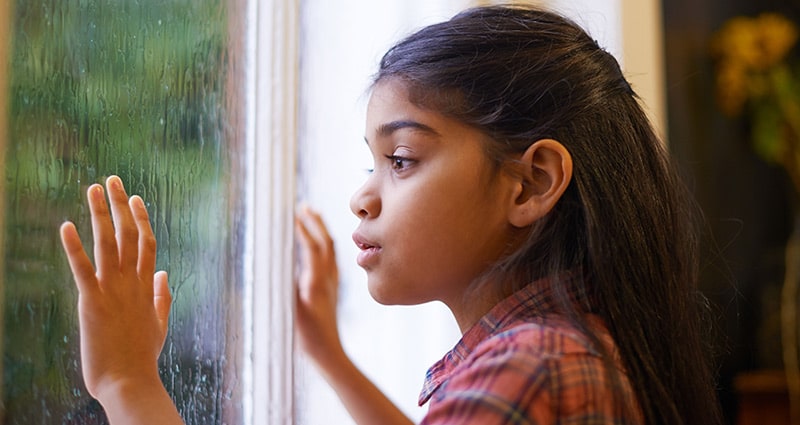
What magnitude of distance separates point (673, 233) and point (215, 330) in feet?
1.39

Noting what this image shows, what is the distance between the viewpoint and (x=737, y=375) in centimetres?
185

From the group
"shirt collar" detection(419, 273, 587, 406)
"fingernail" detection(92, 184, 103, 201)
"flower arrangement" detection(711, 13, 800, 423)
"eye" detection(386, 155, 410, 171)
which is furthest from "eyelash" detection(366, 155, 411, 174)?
"flower arrangement" detection(711, 13, 800, 423)

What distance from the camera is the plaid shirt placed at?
0.59 meters

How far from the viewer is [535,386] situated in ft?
1.97

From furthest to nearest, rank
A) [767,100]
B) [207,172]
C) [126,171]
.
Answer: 1. [767,100]
2. [207,172]
3. [126,171]

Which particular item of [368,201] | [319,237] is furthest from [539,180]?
[319,237]

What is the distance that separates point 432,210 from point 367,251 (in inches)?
3.0

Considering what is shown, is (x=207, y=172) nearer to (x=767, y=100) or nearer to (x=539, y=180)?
(x=539, y=180)

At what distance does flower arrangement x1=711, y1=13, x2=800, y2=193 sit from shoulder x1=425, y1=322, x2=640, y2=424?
146 centimetres

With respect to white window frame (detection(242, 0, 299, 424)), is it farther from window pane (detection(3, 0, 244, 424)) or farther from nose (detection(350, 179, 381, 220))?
nose (detection(350, 179, 381, 220))

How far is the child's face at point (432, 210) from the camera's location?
751 millimetres

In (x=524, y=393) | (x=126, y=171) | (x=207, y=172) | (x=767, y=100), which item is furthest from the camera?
(x=767, y=100)

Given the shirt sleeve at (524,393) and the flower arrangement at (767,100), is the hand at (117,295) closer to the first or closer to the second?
the shirt sleeve at (524,393)

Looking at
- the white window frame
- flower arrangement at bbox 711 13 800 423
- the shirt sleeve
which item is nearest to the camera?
the shirt sleeve
